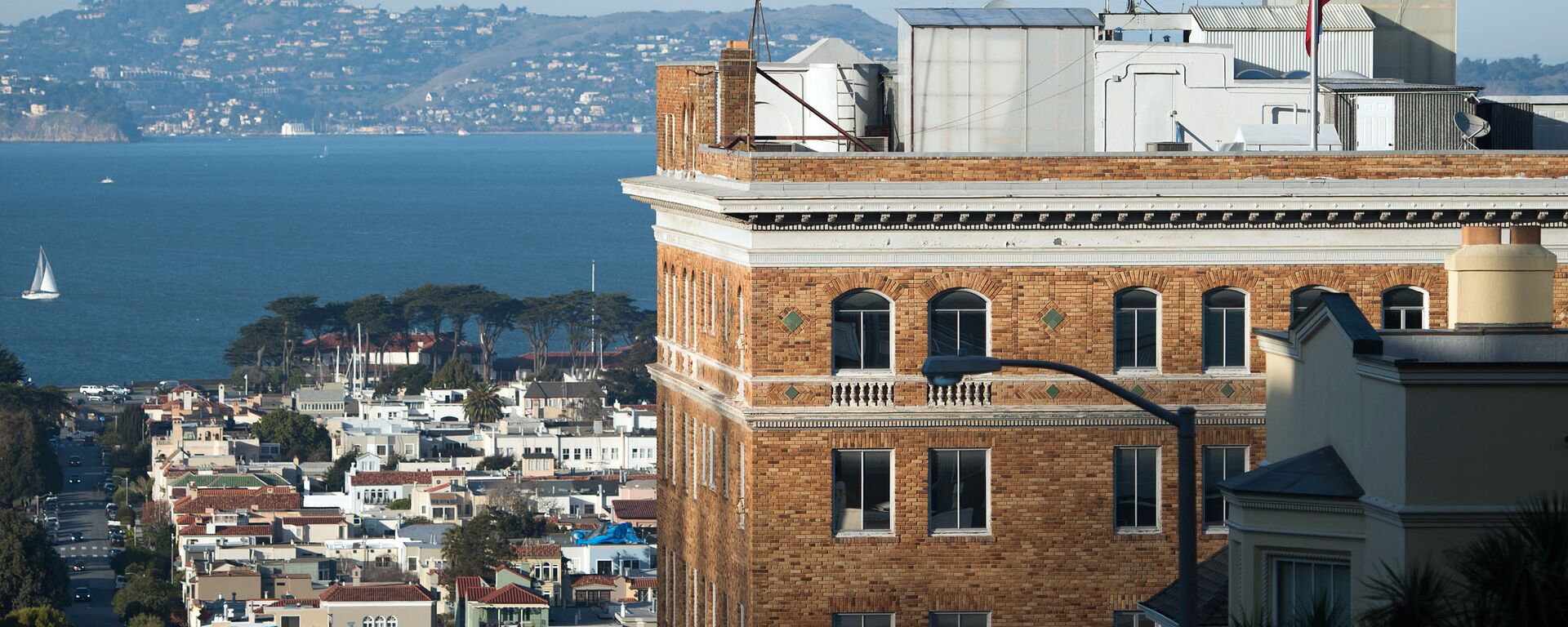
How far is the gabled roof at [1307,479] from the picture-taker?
89.2ft

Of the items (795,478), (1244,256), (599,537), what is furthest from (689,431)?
(599,537)

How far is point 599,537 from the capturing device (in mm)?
198750

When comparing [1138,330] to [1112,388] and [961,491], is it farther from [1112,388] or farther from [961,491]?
[1112,388]

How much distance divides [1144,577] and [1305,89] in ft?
33.6

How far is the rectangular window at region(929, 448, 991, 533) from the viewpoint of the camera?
140 feet

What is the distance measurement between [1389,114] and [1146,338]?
746cm

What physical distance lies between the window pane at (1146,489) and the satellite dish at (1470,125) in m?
9.16

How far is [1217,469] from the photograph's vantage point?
43281 mm

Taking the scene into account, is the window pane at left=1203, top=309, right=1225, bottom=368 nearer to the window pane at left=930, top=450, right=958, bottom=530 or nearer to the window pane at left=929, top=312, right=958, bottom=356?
the window pane at left=929, top=312, right=958, bottom=356

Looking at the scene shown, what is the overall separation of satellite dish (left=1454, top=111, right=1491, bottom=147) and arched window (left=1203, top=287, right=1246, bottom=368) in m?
7.11

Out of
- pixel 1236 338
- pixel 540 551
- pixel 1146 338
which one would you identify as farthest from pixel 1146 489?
pixel 540 551

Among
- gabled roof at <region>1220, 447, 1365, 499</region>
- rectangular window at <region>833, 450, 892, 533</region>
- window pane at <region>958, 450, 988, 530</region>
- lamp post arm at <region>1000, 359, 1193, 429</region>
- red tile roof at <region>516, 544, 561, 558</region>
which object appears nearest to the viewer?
lamp post arm at <region>1000, 359, 1193, 429</region>

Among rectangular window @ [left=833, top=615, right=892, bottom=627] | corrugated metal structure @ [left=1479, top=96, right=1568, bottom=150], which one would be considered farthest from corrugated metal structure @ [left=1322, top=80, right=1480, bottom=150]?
rectangular window @ [left=833, top=615, right=892, bottom=627]

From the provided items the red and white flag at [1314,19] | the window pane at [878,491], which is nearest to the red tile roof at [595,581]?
the red and white flag at [1314,19]
